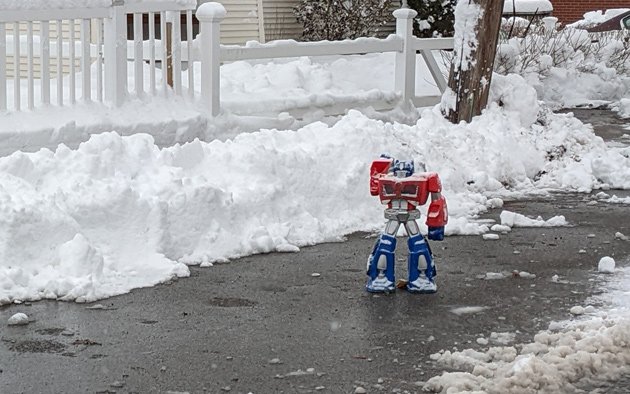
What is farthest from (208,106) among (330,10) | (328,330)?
(330,10)

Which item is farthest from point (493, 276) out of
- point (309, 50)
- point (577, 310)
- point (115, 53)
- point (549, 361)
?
point (309, 50)

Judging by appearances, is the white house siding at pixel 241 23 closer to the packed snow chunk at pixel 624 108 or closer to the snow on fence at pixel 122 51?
the snow on fence at pixel 122 51

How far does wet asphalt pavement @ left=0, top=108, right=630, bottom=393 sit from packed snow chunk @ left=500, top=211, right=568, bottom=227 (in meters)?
0.80

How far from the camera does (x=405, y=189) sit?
7383 millimetres

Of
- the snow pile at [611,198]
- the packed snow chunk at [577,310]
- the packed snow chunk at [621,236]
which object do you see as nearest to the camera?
the packed snow chunk at [577,310]

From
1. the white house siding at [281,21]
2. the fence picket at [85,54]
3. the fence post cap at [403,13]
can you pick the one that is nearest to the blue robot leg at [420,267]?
the fence picket at [85,54]

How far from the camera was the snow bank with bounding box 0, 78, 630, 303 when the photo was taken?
7.42 meters

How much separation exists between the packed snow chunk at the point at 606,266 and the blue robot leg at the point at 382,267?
1.69 meters

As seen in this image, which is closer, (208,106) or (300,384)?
(300,384)

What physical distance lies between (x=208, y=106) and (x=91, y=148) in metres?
3.88

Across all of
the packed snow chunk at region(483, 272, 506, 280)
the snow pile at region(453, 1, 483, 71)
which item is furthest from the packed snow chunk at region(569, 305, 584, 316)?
the snow pile at region(453, 1, 483, 71)

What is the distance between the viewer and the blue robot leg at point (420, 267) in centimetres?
744

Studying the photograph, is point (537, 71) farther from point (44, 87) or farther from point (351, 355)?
point (351, 355)

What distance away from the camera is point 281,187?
9.27 metres
